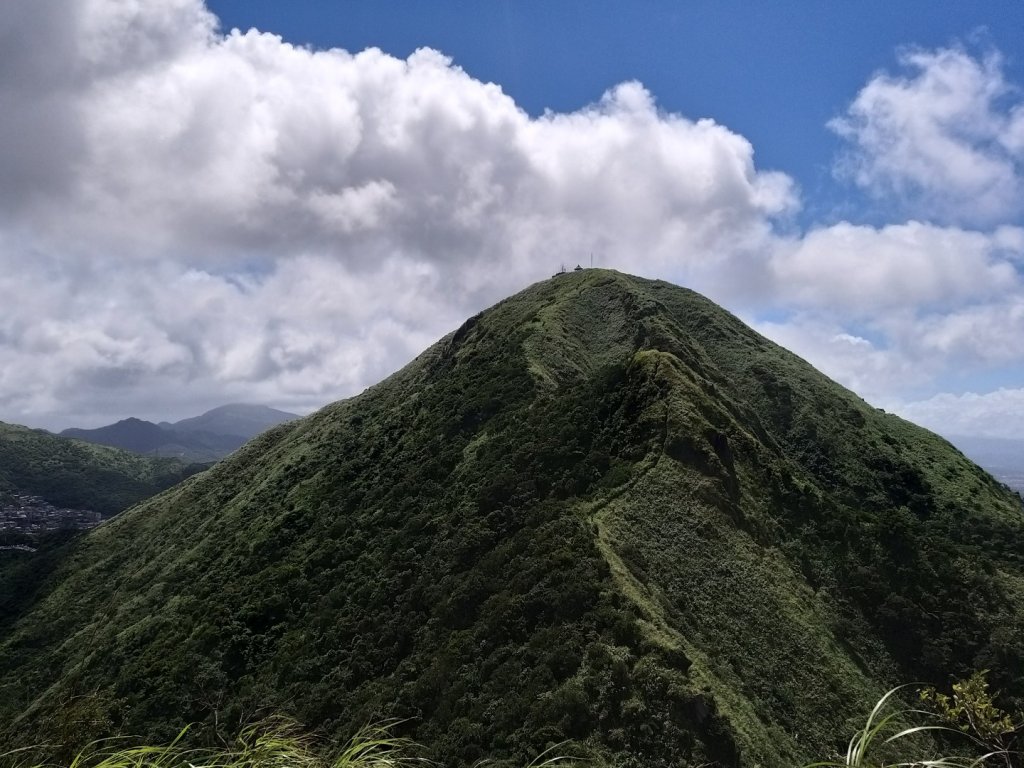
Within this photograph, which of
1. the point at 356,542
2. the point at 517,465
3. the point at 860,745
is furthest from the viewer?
the point at 356,542

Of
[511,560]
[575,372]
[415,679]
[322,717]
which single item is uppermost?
[575,372]

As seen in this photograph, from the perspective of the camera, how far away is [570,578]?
53.9 metres

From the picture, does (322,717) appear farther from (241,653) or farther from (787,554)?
(787,554)

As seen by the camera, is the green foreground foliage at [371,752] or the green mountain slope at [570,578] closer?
the green foreground foliage at [371,752]

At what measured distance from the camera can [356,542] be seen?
282 feet

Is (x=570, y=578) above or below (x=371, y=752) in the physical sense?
below

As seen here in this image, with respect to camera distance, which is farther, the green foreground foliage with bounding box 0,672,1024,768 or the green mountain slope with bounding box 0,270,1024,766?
the green mountain slope with bounding box 0,270,1024,766

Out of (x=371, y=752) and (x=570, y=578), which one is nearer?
(x=371, y=752)

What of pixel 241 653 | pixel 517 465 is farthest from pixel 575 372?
pixel 241 653

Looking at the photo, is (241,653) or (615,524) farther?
(241,653)

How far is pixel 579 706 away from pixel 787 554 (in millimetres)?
33182

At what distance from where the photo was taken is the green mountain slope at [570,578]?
152 ft

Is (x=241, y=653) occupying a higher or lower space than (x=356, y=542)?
lower

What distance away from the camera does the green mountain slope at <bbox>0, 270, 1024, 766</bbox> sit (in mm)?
46344
